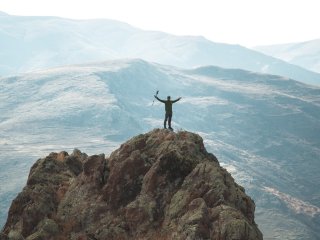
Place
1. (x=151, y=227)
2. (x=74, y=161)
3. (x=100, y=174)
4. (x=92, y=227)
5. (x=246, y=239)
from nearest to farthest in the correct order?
1. (x=246, y=239)
2. (x=151, y=227)
3. (x=92, y=227)
4. (x=100, y=174)
5. (x=74, y=161)


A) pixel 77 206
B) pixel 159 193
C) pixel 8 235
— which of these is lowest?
pixel 8 235

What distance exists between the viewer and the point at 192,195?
33562 millimetres

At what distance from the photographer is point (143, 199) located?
115 ft

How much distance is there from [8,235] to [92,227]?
699cm

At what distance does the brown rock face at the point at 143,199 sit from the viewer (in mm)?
31141

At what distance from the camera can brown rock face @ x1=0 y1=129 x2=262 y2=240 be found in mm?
31141

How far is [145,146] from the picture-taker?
41.1 m

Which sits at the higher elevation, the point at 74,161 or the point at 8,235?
the point at 74,161

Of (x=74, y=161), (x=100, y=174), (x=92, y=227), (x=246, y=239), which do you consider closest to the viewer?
(x=246, y=239)

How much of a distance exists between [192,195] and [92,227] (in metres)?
7.67

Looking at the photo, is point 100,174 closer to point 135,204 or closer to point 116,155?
point 116,155

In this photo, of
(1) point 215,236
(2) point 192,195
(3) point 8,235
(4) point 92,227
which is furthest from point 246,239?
(3) point 8,235

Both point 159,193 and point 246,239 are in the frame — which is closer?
point 246,239

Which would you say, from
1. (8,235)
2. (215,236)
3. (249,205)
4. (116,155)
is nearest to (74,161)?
(116,155)
